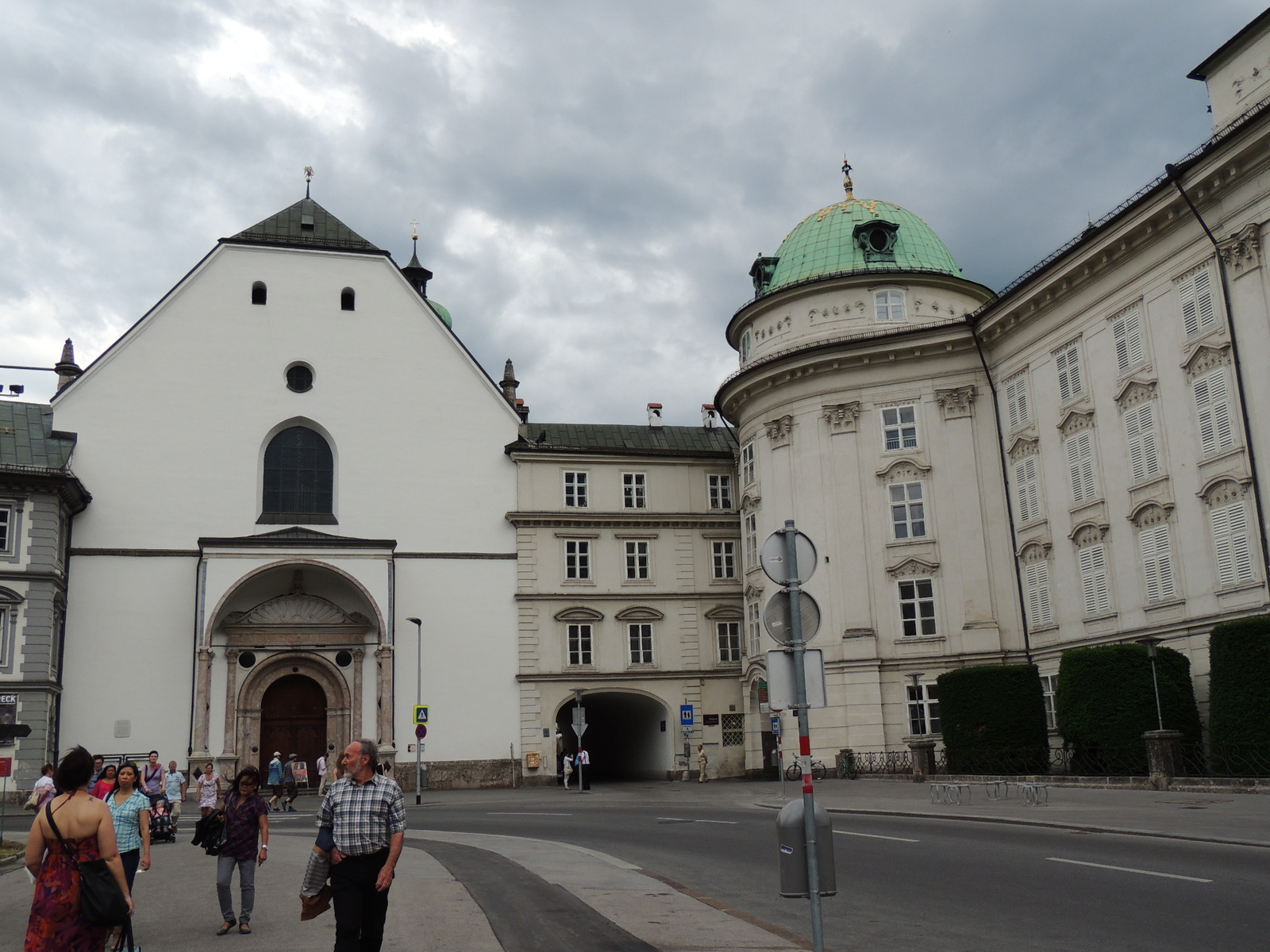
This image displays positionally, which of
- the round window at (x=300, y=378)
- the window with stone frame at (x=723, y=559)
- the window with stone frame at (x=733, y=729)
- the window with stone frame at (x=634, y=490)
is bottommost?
the window with stone frame at (x=733, y=729)

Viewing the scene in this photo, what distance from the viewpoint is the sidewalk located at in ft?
56.8

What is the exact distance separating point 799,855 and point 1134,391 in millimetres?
26895

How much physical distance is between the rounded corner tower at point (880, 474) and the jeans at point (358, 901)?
3078 cm

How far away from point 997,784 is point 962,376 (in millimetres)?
17533

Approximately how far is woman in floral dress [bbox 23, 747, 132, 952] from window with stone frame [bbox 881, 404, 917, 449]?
114 feet

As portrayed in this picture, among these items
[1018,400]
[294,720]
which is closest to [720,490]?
[1018,400]

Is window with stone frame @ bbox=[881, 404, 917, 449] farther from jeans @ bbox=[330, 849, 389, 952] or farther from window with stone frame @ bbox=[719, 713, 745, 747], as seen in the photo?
jeans @ bbox=[330, 849, 389, 952]

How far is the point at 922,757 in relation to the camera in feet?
112

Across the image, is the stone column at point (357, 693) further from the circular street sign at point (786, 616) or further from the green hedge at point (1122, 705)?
the circular street sign at point (786, 616)

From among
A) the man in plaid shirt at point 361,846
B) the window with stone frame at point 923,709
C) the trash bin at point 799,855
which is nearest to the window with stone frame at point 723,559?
the window with stone frame at point 923,709

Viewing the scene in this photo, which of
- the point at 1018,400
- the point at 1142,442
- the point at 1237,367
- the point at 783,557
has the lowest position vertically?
the point at 783,557

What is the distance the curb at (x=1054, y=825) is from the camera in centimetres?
1577

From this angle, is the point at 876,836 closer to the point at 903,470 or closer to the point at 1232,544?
the point at 1232,544

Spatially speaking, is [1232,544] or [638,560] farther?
[638,560]
